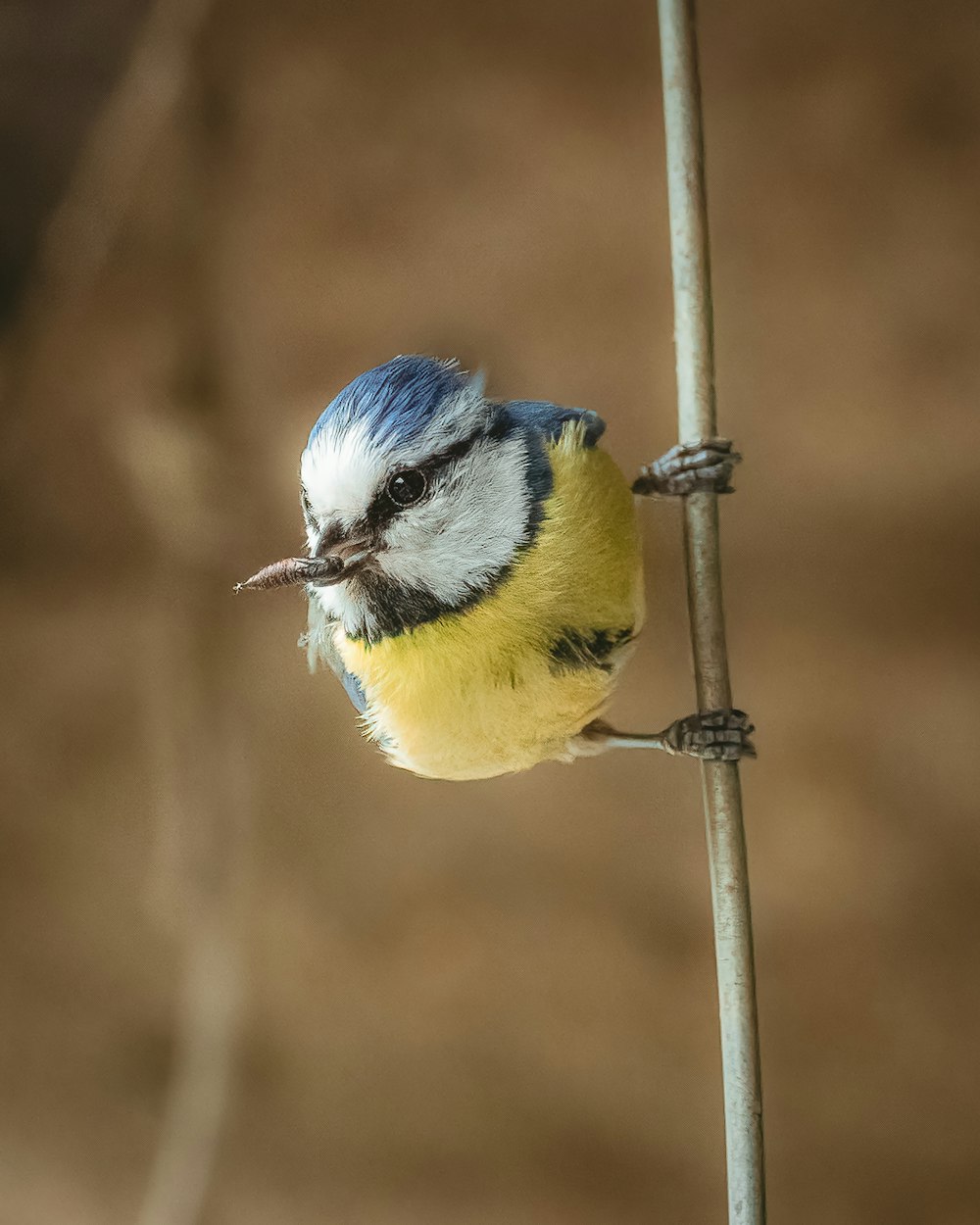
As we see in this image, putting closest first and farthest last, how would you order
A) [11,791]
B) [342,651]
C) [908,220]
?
1. [342,651]
2. [908,220]
3. [11,791]

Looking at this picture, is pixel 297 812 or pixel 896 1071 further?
pixel 297 812

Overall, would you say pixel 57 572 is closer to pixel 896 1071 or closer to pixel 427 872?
pixel 427 872

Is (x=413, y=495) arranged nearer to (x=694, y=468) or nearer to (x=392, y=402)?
(x=392, y=402)

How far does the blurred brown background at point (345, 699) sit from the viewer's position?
84 centimetres

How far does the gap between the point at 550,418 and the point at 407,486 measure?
0.13 m

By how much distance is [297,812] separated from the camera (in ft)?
3.13

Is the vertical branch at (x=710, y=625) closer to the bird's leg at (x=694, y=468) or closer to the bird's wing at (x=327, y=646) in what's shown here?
the bird's leg at (x=694, y=468)

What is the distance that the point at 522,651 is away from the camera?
1.63 ft

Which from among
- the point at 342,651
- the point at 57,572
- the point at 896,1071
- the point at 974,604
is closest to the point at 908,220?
the point at 974,604

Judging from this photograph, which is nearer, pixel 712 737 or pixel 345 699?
pixel 712 737

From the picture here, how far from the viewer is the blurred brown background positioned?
0.84 m

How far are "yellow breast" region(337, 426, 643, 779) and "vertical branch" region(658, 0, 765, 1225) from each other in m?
0.05

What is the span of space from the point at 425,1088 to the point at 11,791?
48cm

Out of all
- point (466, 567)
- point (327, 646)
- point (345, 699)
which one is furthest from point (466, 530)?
point (345, 699)
